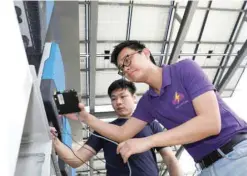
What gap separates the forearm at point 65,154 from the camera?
4.10ft

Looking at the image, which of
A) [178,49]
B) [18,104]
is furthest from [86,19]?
[18,104]

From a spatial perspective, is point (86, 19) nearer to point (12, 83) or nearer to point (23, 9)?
point (23, 9)

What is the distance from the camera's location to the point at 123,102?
1.62 m

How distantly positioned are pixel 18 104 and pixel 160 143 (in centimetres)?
55

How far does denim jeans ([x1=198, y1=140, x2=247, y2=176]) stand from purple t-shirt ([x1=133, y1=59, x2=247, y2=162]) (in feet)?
Answer: 0.17

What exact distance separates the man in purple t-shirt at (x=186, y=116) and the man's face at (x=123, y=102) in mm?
328

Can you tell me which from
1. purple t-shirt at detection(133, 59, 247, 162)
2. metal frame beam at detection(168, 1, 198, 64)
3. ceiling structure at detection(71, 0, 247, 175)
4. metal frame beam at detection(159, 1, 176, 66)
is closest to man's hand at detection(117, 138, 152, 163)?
purple t-shirt at detection(133, 59, 247, 162)

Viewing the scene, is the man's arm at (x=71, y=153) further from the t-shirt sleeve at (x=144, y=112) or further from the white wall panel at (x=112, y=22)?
the white wall panel at (x=112, y=22)

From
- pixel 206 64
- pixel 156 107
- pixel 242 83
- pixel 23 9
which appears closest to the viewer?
pixel 23 9

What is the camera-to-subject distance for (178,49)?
3059 mm

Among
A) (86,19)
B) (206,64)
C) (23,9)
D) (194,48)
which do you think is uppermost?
(23,9)

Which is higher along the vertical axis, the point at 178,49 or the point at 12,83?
the point at 12,83

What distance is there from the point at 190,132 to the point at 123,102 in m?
0.80

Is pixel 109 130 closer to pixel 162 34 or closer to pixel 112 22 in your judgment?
pixel 112 22
